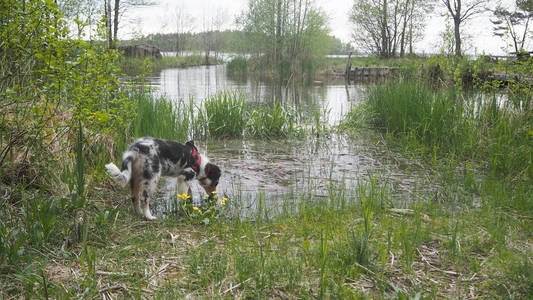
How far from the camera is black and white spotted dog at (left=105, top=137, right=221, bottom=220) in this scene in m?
3.58

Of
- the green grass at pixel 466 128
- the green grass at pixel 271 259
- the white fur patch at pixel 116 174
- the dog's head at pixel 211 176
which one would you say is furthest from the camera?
the green grass at pixel 466 128

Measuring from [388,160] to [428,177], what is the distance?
0.99m

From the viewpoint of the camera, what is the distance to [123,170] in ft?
11.1

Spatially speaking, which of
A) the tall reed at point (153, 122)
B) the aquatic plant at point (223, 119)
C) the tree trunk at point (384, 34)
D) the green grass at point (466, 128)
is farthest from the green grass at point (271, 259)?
the tree trunk at point (384, 34)

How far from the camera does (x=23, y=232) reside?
2629mm

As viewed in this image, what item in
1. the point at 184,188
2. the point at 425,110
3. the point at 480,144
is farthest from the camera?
the point at 425,110

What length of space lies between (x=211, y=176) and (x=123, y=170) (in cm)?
110

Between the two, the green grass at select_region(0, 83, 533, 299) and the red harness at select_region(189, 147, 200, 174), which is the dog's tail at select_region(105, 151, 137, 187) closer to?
the green grass at select_region(0, 83, 533, 299)

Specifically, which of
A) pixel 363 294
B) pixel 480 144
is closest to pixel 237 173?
pixel 363 294

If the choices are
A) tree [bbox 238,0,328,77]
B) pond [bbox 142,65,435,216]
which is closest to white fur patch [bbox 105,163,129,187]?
pond [bbox 142,65,435,216]

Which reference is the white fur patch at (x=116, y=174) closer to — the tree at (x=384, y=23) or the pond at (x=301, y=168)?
the pond at (x=301, y=168)

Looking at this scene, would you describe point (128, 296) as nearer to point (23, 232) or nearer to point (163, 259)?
point (163, 259)

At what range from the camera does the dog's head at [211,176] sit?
4230 millimetres

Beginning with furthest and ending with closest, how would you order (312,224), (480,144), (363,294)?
(480,144) → (312,224) → (363,294)
